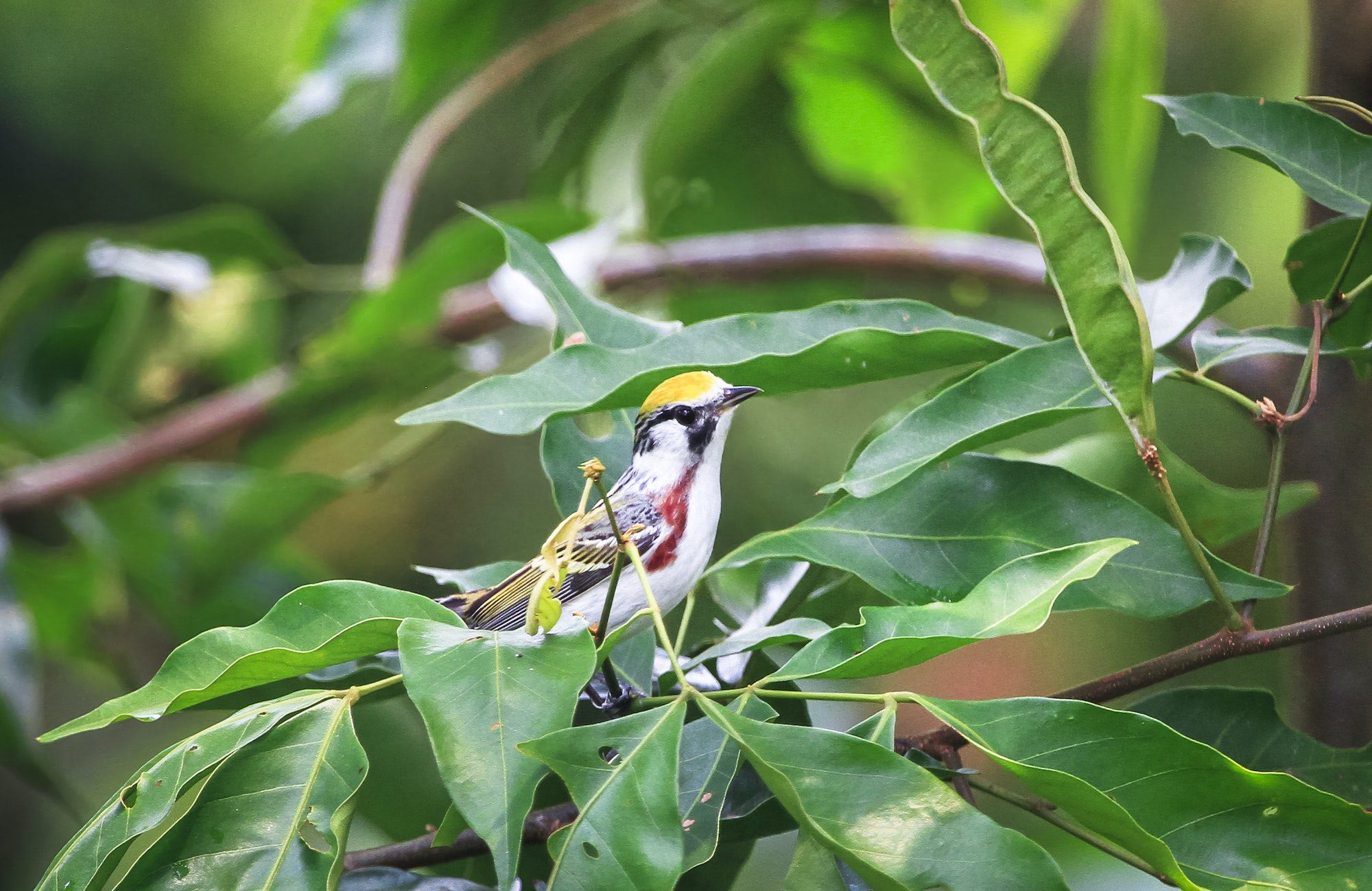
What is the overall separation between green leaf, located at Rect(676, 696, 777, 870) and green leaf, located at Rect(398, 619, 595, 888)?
0.09 meters

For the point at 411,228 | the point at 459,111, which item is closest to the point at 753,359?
the point at 459,111

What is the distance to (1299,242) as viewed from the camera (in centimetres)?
82

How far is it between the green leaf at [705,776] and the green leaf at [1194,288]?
0.39 metres

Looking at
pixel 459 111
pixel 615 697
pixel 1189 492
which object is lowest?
pixel 615 697

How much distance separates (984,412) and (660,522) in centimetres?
53

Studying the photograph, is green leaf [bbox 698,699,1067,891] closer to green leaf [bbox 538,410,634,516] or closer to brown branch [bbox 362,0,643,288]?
green leaf [bbox 538,410,634,516]

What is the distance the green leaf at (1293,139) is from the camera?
0.78m

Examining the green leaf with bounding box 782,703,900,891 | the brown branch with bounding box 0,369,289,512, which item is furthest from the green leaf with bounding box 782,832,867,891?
the brown branch with bounding box 0,369,289,512

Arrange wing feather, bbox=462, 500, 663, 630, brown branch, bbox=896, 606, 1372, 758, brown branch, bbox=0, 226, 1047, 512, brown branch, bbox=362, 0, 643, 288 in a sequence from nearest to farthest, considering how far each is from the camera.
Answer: brown branch, bbox=896, 606, 1372, 758 < wing feather, bbox=462, 500, 663, 630 < brown branch, bbox=0, 226, 1047, 512 < brown branch, bbox=362, 0, 643, 288

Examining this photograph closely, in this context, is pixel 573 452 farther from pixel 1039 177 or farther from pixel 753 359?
pixel 1039 177

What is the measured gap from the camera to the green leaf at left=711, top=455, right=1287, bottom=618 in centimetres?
72

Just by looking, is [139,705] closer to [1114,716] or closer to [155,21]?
[1114,716]

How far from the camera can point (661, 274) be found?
1755 millimetres

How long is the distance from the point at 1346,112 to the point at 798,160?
1.09 meters
